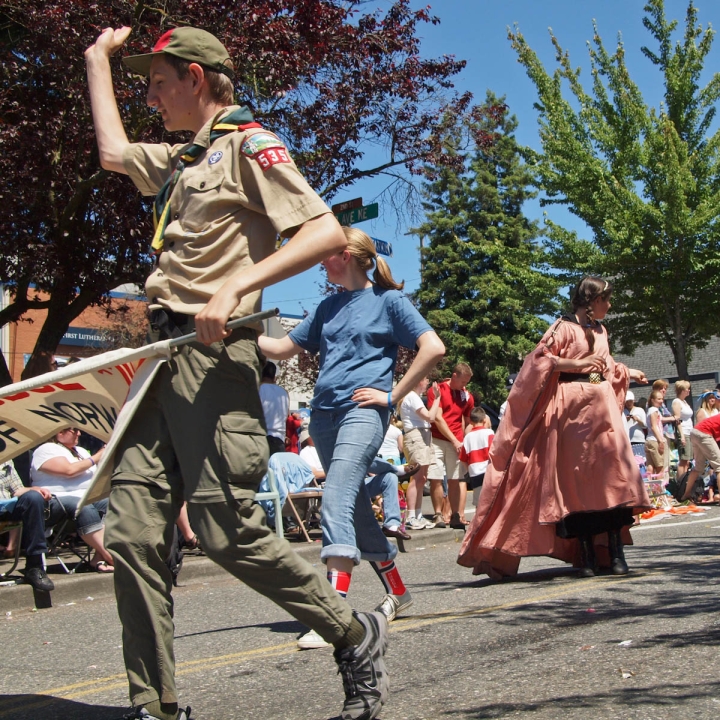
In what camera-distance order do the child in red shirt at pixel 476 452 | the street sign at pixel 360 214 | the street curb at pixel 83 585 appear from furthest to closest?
the child in red shirt at pixel 476 452 < the street sign at pixel 360 214 < the street curb at pixel 83 585

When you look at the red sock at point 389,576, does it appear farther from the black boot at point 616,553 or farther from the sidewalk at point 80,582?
the sidewalk at point 80,582

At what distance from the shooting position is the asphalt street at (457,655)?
3.38m

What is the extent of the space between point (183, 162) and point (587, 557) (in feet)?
14.1

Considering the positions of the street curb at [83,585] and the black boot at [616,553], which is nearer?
the black boot at [616,553]

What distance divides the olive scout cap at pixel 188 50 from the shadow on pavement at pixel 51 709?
2094mm

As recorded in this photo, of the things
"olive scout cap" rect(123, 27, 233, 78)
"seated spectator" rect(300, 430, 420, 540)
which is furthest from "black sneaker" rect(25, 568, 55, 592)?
"olive scout cap" rect(123, 27, 233, 78)

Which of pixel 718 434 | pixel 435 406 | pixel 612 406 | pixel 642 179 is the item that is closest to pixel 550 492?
pixel 612 406

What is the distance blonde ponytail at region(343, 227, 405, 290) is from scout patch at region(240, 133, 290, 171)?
1900 mm

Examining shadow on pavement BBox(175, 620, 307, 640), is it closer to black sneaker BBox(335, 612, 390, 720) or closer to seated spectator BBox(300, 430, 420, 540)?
seated spectator BBox(300, 430, 420, 540)

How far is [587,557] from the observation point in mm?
6516

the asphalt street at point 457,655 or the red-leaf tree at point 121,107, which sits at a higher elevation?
the red-leaf tree at point 121,107

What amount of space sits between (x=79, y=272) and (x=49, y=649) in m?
6.77

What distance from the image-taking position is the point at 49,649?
207 inches

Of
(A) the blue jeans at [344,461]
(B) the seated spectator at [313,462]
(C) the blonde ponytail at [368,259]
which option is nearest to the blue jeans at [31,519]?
(A) the blue jeans at [344,461]
